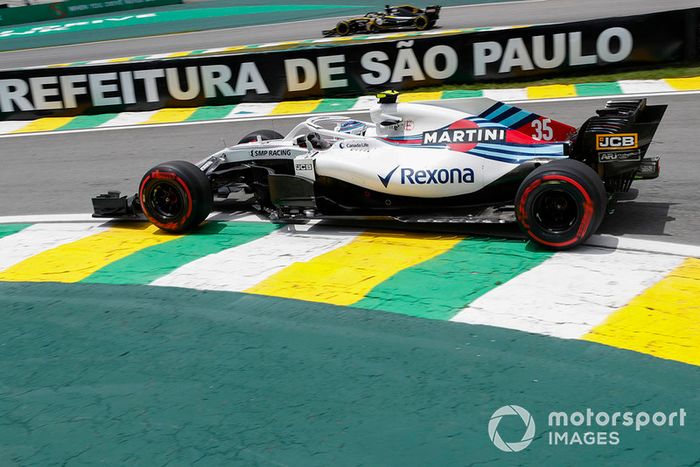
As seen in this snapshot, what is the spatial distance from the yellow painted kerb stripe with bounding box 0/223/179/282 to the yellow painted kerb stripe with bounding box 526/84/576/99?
7.29 metres

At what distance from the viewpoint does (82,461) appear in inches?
176

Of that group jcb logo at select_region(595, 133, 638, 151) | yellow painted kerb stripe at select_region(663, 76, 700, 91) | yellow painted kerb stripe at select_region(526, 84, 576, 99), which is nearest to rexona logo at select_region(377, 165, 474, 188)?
jcb logo at select_region(595, 133, 638, 151)

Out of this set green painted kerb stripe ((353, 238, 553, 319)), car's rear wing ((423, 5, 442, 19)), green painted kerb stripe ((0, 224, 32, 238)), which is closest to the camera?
green painted kerb stripe ((353, 238, 553, 319))

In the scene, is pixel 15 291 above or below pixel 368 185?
below

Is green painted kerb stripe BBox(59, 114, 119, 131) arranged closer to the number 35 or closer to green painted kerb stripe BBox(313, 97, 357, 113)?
green painted kerb stripe BBox(313, 97, 357, 113)

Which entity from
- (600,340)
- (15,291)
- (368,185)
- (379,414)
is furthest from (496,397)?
(15,291)

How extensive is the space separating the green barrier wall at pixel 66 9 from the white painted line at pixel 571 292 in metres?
31.7

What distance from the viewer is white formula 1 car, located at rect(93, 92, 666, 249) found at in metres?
6.72

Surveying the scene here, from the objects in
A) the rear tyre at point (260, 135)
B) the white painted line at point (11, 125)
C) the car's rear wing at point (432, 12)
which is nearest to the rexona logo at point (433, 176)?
the rear tyre at point (260, 135)

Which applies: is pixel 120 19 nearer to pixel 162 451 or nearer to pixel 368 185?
pixel 368 185

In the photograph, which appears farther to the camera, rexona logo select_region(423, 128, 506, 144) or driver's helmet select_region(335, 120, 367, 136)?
driver's helmet select_region(335, 120, 367, 136)

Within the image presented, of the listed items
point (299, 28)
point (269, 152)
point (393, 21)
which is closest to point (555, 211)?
point (269, 152)

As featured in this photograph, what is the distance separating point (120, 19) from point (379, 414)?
31403 millimetres

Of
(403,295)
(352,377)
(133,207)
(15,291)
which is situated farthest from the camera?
(133,207)
